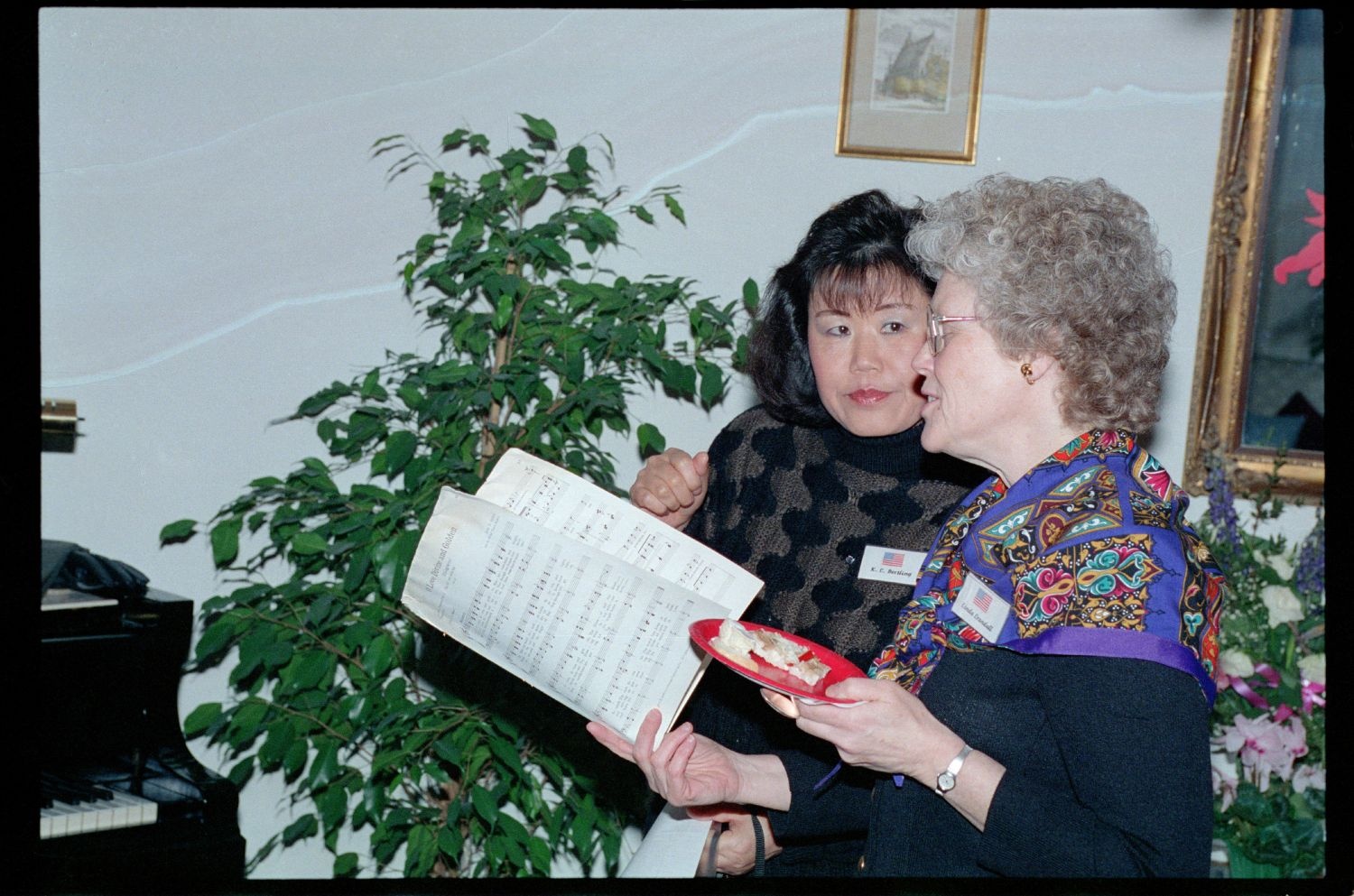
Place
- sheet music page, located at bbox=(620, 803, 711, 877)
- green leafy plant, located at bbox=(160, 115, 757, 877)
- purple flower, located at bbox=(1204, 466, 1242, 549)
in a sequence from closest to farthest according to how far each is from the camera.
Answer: sheet music page, located at bbox=(620, 803, 711, 877) < green leafy plant, located at bbox=(160, 115, 757, 877) < purple flower, located at bbox=(1204, 466, 1242, 549)

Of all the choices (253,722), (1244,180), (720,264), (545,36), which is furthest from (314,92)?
(1244,180)

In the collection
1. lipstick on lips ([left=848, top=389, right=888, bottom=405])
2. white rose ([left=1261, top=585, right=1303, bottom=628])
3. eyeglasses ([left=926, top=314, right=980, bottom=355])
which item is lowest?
Answer: white rose ([left=1261, top=585, right=1303, bottom=628])

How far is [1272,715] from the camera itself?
2.72 meters

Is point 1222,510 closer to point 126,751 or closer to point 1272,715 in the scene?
point 1272,715

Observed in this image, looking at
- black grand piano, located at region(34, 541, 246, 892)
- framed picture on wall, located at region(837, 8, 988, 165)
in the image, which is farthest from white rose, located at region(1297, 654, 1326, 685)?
black grand piano, located at region(34, 541, 246, 892)

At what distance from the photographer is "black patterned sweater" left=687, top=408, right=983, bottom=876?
190 centimetres

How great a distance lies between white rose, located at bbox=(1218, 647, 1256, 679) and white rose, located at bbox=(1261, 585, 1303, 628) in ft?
0.42

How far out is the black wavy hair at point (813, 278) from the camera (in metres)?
1.97

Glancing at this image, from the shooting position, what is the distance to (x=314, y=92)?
3.04 meters

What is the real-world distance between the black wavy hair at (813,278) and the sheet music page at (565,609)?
66 cm

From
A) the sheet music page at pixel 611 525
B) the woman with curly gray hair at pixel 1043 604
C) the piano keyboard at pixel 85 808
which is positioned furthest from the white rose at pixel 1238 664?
the piano keyboard at pixel 85 808

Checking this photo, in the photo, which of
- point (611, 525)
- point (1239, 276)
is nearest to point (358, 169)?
point (611, 525)

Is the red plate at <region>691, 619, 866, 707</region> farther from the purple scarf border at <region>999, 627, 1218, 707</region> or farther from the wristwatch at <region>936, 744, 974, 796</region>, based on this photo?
the purple scarf border at <region>999, 627, 1218, 707</region>

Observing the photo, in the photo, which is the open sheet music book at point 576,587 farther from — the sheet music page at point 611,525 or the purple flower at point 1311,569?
the purple flower at point 1311,569
